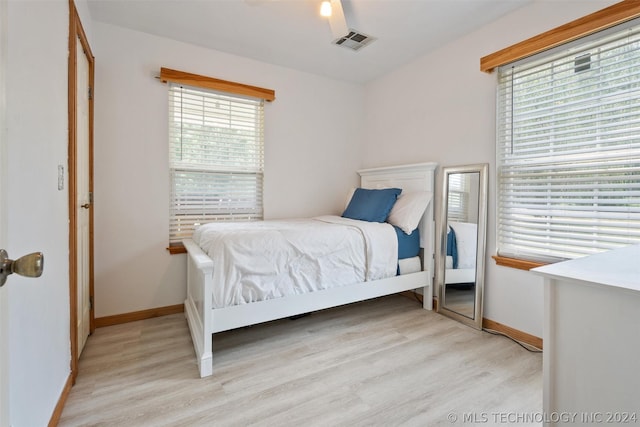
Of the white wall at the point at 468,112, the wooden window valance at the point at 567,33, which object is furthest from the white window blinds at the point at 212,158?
the wooden window valance at the point at 567,33

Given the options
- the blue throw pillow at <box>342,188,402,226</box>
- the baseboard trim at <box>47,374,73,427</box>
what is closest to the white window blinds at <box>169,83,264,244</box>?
the blue throw pillow at <box>342,188,402,226</box>

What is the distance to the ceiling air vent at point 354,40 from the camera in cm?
261

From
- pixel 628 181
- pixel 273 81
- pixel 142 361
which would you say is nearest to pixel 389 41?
pixel 273 81

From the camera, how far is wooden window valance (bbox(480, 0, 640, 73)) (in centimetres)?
168

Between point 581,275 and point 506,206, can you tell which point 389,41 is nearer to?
point 506,206

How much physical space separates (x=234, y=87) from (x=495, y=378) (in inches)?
123

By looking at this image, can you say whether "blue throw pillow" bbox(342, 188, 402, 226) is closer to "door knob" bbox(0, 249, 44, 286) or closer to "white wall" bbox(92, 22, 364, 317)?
"white wall" bbox(92, 22, 364, 317)

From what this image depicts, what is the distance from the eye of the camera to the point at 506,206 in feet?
7.68

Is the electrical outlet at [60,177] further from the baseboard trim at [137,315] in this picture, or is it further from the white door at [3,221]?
the baseboard trim at [137,315]

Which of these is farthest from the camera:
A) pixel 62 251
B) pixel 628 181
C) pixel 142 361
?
pixel 142 361

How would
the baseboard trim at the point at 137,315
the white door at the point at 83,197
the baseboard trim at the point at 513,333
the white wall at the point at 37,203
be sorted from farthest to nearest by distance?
the baseboard trim at the point at 137,315 → the baseboard trim at the point at 513,333 → the white door at the point at 83,197 → the white wall at the point at 37,203

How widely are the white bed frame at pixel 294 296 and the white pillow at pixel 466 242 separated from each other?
22 cm

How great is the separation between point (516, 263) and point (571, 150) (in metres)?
0.86

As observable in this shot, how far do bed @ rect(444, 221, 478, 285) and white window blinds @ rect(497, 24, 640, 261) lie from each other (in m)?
0.22
